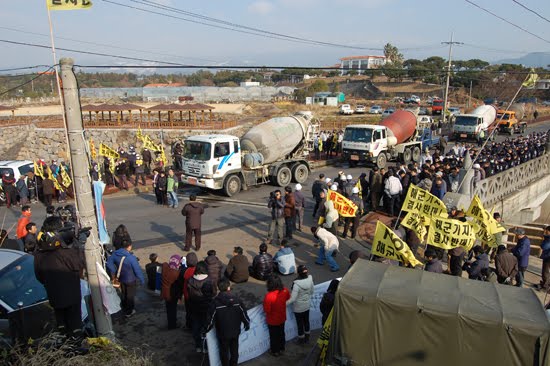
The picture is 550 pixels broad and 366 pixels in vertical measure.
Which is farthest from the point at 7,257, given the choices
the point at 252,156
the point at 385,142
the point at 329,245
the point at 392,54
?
the point at 392,54

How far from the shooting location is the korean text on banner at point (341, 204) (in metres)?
11.6

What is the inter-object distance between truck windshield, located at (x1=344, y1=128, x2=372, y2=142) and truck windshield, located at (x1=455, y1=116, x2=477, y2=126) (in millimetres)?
14296

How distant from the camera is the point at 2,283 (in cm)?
675

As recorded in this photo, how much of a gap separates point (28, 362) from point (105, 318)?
1.46 metres

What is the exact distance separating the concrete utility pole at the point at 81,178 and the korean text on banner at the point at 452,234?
6.40 meters

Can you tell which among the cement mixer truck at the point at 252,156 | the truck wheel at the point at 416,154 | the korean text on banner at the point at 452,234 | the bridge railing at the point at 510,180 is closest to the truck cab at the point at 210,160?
the cement mixer truck at the point at 252,156

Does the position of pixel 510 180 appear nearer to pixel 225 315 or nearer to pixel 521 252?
pixel 521 252

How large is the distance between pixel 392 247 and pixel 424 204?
2582 mm

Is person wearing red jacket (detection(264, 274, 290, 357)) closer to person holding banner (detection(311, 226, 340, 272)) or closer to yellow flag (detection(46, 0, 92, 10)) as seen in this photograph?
person holding banner (detection(311, 226, 340, 272))

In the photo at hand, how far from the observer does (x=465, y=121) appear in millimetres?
33375

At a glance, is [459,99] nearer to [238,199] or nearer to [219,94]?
[219,94]

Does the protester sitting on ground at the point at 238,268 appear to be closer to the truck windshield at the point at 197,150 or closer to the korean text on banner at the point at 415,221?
the korean text on banner at the point at 415,221

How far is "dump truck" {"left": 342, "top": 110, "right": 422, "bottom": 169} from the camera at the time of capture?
2284cm

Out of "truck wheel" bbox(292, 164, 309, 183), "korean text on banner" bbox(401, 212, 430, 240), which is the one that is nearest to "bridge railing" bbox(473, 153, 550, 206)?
"korean text on banner" bbox(401, 212, 430, 240)
